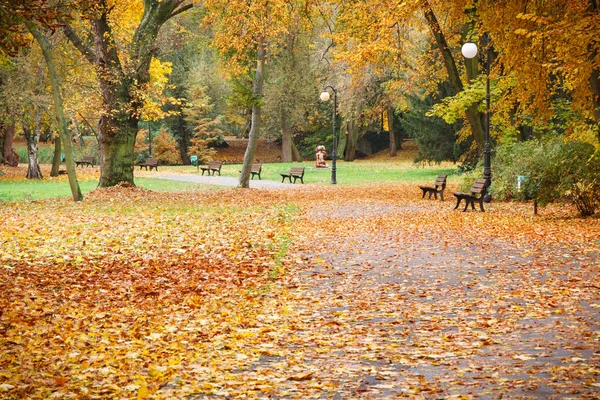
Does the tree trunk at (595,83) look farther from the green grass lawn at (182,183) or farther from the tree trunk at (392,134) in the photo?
the tree trunk at (392,134)

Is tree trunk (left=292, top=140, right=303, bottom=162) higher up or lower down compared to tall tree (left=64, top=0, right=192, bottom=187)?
lower down

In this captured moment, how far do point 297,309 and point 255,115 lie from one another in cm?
2202

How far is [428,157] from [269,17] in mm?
18988

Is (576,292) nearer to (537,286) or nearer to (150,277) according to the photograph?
(537,286)

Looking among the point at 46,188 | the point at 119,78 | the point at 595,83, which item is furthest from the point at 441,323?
the point at 46,188

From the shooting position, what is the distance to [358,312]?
28.9ft

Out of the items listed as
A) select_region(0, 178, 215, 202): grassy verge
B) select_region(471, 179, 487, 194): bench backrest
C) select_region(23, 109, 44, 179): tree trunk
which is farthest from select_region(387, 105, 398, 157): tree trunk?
select_region(471, 179, 487, 194): bench backrest

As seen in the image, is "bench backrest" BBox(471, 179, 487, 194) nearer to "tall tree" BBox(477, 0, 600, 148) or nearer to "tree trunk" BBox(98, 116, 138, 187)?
"tall tree" BBox(477, 0, 600, 148)

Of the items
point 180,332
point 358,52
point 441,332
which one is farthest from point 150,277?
point 358,52

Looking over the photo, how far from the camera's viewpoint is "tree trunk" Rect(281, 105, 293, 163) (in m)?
61.7

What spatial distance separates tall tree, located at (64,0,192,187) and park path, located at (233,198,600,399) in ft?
46.4

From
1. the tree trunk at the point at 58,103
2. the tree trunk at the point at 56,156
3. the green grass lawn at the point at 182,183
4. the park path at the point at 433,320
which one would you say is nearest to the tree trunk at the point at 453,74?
the green grass lawn at the point at 182,183

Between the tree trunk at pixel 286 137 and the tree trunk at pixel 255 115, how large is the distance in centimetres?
2966

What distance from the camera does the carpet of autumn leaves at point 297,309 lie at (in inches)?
238
